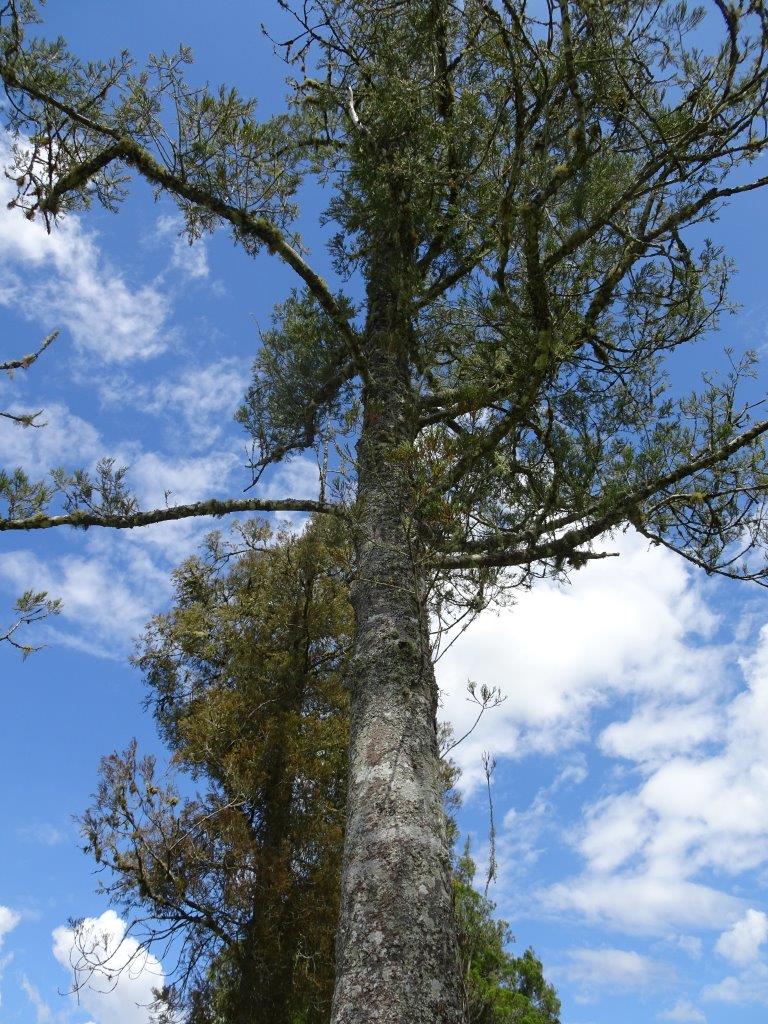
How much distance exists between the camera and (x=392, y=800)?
2.68 meters

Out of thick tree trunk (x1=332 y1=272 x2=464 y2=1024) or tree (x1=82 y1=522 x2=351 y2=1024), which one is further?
tree (x1=82 y1=522 x2=351 y2=1024)

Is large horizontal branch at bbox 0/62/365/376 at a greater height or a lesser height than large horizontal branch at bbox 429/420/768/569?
greater

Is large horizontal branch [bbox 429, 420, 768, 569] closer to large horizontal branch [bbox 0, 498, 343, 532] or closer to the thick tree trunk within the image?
the thick tree trunk

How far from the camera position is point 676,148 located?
2975 mm

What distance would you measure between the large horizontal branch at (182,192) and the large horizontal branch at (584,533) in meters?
1.45

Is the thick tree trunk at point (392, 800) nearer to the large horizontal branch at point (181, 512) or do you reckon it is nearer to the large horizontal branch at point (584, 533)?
the large horizontal branch at point (584, 533)

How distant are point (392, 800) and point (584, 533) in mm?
1567

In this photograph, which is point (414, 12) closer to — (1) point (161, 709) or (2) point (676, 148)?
(2) point (676, 148)

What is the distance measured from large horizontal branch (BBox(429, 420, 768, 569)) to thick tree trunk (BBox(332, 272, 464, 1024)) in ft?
1.11

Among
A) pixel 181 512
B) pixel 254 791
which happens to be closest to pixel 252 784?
pixel 254 791

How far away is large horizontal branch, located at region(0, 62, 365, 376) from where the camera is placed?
4.08 m

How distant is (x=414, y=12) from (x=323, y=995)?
26.2 feet

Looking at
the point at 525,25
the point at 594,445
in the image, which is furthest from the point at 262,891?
the point at 525,25

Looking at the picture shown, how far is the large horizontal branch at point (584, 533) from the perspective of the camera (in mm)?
3252
